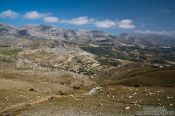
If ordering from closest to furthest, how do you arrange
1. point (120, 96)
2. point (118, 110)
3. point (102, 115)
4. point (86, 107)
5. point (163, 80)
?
point (102, 115) < point (118, 110) < point (86, 107) < point (120, 96) < point (163, 80)

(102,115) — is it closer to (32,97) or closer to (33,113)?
(33,113)

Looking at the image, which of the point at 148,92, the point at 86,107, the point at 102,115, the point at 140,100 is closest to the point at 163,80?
the point at 148,92

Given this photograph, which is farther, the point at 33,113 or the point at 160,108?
the point at 33,113

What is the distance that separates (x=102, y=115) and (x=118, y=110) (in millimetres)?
4761

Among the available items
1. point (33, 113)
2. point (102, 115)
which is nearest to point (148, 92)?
point (102, 115)

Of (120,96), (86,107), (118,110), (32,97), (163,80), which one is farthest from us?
(163,80)

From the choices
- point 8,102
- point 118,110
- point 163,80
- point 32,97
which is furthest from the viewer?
point 163,80

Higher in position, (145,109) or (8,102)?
(145,109)

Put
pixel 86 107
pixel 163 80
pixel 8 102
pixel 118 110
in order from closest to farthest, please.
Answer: pixel 118 110
pixel 86 107
pixel 8 102
pixel 163 80

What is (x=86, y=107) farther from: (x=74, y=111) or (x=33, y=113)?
(x=33, y=113)

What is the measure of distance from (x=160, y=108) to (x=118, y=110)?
7.85 m

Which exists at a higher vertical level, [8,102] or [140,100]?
[140,100]

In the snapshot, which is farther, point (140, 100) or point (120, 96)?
point (120, 96)

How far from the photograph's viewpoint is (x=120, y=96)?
74438mm
